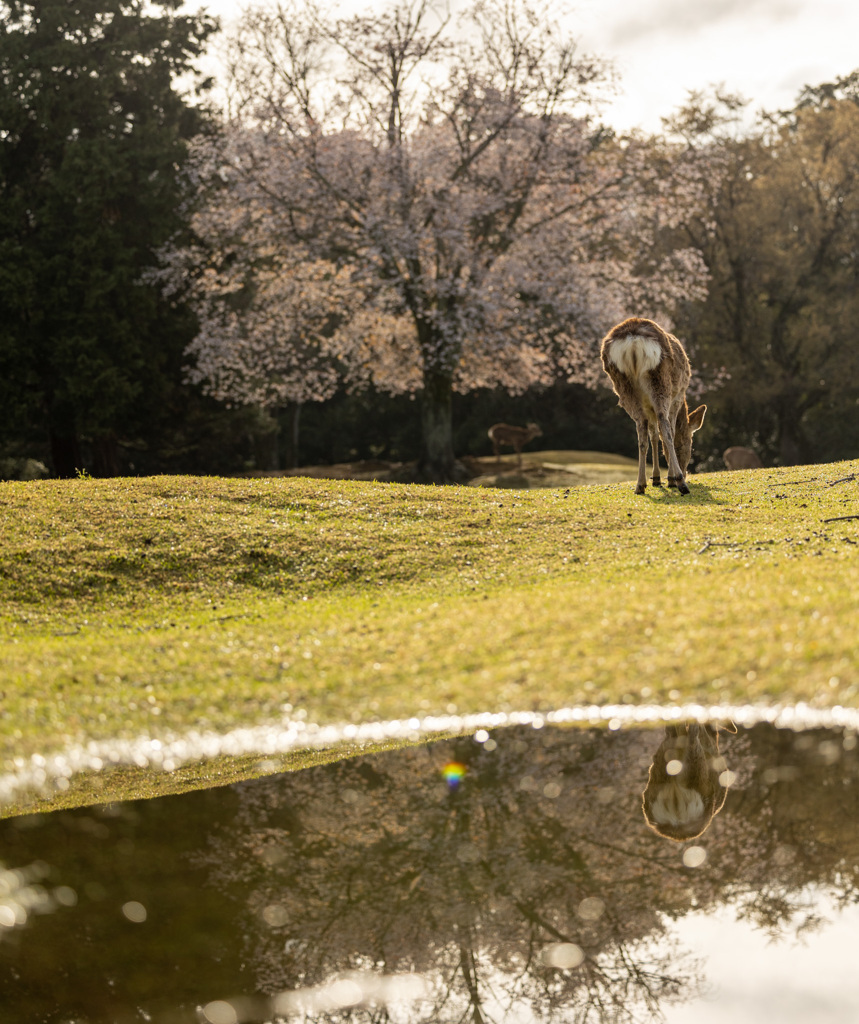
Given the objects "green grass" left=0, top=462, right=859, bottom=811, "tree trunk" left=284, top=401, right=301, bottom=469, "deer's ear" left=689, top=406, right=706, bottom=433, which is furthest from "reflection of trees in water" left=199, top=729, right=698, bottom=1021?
"tree trunk" left=284, top=401, right=301, bottom=469

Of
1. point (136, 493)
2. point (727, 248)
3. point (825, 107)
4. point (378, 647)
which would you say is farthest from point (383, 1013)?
point (825, 107)

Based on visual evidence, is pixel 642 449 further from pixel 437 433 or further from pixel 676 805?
pixel 437 433

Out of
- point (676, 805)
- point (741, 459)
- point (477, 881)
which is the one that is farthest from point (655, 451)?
point (741, 459)

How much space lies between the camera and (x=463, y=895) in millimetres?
5363

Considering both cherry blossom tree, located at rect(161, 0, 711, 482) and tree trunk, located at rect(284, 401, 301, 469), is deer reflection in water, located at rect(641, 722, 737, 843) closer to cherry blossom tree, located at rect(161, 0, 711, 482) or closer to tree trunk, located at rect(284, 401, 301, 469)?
cherry blossom tree, located at rect(161, 0, 711, 482)

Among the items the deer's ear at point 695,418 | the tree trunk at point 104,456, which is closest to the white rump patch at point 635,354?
the deer's ear at point 695,418

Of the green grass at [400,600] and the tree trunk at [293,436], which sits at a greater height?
the tree trunk at [293,436]

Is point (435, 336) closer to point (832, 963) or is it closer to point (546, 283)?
point (546, 283)

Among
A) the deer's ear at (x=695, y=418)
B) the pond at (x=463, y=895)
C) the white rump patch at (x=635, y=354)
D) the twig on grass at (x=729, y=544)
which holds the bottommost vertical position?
the pond at (x=463, y=895)

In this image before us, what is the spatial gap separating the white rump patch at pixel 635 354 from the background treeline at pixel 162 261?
551 inches

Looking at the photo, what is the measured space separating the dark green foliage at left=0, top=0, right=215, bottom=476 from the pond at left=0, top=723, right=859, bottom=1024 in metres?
28.1

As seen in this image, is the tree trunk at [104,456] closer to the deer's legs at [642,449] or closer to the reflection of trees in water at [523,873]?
the deer's legs at [642,449]

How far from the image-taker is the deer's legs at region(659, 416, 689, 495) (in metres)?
17.3

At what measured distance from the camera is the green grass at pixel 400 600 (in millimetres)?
8445
